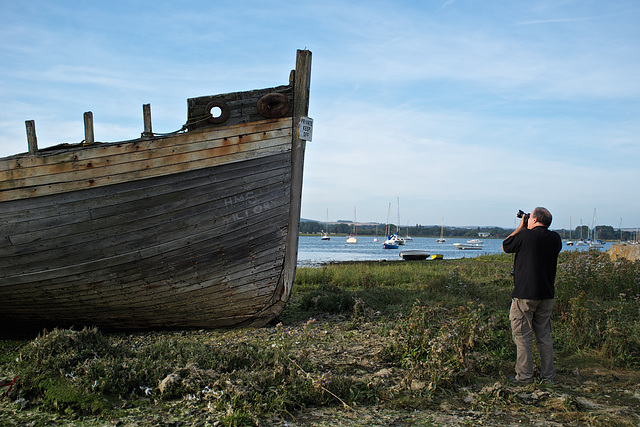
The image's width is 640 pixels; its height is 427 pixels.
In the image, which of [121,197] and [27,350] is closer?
[27,350]

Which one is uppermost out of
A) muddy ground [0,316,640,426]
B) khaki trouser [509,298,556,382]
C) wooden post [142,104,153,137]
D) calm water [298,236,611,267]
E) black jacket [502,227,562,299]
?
wooden post [142,104,153,137]

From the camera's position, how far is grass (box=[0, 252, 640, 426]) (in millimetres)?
4152

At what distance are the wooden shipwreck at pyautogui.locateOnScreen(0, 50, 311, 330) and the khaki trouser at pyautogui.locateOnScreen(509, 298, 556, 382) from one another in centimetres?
329

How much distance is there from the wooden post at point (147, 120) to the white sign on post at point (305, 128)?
2.05 meters

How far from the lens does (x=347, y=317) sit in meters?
8.31

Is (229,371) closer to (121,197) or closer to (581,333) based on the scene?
(121,197)

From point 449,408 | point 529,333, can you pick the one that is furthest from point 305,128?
point 449,408

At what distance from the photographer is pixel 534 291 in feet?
15.8

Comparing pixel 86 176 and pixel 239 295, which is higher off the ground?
pixel 86 176

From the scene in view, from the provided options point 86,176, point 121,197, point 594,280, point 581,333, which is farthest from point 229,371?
point 594,280

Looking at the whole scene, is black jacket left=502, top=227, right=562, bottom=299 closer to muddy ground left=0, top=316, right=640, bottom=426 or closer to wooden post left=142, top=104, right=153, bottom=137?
muddy ground left=0, top=316, right=640, bottom=426

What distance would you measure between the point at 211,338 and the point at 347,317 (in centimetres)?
245

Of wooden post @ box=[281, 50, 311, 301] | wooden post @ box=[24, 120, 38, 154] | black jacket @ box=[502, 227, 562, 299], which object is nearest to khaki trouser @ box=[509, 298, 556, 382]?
black jacket @ box=[502, 227, 562, 299]

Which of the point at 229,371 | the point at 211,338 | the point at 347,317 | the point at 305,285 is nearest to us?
the point at 229,371
